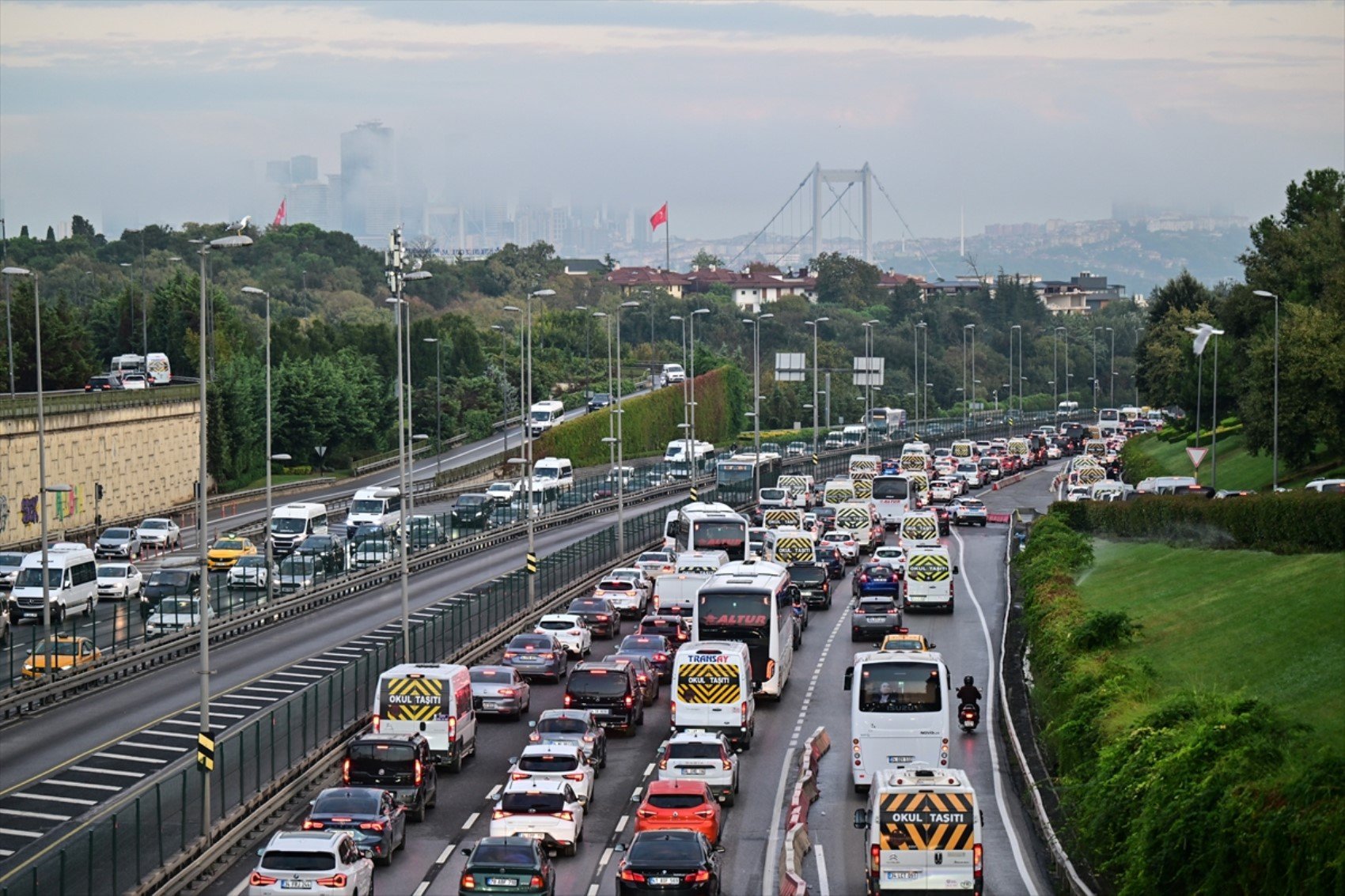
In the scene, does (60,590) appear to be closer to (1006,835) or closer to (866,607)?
(866,607)

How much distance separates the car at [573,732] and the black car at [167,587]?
19.1 meters

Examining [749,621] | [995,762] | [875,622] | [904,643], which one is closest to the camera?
[995,762]

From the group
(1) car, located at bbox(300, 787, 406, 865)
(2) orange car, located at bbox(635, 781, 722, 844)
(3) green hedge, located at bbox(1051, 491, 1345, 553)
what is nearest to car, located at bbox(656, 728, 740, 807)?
(2) orange car, located at bbox(635, 781, 722, 844)

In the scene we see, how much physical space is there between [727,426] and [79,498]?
81734mm

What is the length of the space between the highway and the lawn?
12.0 feet

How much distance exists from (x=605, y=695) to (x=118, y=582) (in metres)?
27.1

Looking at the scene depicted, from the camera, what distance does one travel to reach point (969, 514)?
318 feet

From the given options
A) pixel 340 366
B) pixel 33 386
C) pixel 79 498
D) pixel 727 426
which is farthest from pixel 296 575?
pixel 727 426

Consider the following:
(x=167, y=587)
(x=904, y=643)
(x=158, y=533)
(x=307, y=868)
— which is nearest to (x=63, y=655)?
(x=167, y=587)

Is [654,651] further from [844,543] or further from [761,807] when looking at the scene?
[844,543]

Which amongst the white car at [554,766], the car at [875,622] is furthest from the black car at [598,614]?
the white car at [554,766]

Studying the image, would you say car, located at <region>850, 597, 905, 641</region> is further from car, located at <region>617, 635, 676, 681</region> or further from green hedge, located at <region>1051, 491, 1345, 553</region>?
green hedge, located at <region>1051, 491, 1345, 553</region>

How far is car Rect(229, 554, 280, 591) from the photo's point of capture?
62.6m

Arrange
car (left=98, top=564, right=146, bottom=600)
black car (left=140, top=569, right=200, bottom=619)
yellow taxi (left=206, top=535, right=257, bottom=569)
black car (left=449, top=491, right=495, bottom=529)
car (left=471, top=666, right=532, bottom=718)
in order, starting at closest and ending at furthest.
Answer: car (left=471, top=666, right=532, bottom=718) → black car (left=140, top=569, right=200, bottom=619) → car (left=98, top=564, right=146, bottom=600) → yellow taxi (left=206, top=535, right=257, bottom=569) → black car (left=449, top=491, right=495, bottom=529)
